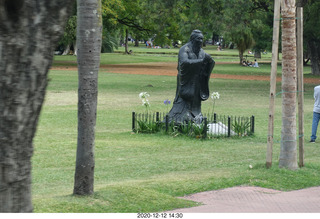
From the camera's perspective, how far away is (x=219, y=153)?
1316 cm

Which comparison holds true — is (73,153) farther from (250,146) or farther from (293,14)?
(293,14)

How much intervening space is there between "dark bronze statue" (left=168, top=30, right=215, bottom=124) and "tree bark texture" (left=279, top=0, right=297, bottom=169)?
541cm

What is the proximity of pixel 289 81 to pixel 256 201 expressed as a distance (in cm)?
282

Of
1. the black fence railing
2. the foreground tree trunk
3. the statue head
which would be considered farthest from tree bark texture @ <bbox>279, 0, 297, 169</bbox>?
the foreground tree trunk

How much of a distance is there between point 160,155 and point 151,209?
17.6 feet

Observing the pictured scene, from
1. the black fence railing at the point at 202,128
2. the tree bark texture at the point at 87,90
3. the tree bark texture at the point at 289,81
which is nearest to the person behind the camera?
the tree bark texture at the point at 87,90

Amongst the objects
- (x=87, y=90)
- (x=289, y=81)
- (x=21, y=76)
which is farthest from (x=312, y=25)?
(x=21, y=76)

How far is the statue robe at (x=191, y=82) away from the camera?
15.8 metres

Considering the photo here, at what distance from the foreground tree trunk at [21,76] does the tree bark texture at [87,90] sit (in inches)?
129

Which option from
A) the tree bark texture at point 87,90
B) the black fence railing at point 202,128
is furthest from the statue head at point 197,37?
the tree bark texture at point 87,90

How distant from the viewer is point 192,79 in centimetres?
1595

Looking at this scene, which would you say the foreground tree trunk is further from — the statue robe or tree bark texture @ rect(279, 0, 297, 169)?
the statue robe

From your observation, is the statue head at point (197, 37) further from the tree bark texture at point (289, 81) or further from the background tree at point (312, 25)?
the background tree at point (312, 25)

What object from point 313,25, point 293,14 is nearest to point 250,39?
point 313,25
